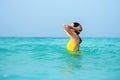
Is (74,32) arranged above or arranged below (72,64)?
above

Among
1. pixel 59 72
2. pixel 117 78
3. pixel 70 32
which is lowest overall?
pixel 117 78

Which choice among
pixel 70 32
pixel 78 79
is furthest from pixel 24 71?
pixel 70 32

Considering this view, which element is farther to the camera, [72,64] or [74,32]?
[74,32]

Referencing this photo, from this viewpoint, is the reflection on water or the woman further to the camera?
the woman

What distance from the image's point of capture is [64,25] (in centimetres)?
866

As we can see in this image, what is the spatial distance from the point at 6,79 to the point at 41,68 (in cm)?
145

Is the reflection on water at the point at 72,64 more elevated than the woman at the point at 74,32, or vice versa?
the woman at the point at 74,32

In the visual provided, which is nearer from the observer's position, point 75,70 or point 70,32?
point 75,70

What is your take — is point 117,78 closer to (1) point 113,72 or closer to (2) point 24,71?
(1) point 113,72

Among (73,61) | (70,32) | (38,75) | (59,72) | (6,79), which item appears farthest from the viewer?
(70,32)

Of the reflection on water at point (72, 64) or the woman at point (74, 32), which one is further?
the woman at point (74, 32)

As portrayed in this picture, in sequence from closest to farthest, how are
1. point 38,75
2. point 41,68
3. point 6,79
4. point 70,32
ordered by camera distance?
point 6,79 → point 38,75 → point 41,68 → point 70,32

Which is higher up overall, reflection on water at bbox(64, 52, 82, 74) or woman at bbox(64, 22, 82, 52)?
woman at bbox(64, 22, 82, 52)

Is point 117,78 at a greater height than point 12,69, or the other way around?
point 12,69
